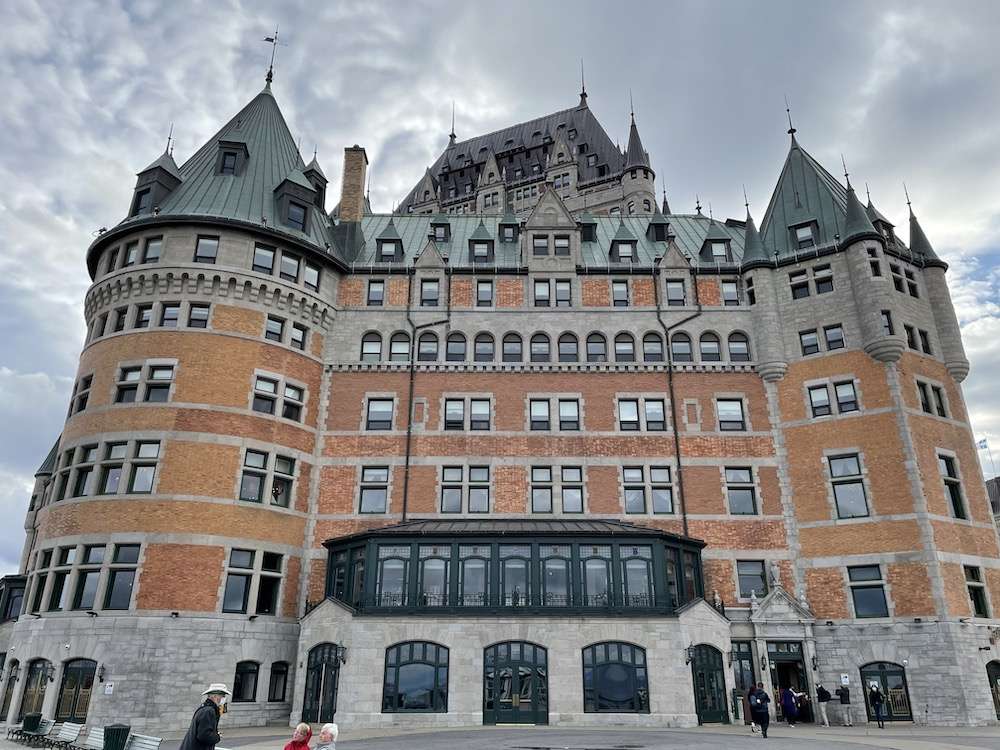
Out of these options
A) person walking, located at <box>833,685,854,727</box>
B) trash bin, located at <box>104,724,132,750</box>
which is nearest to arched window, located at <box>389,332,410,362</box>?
trash bin, located at <box>104,724,132,750</box>

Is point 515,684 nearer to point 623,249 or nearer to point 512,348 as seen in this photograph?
point 512,348

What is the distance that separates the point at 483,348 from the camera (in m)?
36.2

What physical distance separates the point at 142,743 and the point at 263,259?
74.9 feet

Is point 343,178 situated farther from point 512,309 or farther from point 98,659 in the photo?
point 98,659

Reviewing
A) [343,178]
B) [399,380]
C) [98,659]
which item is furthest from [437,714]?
[343,178]

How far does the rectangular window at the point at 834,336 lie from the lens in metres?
34.3

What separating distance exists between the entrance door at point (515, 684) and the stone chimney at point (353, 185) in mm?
25226

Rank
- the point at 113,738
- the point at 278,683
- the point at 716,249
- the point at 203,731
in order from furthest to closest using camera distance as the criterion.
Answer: the point at 716,249, the point at 278,683, the point at 113,738, the point at 203,731

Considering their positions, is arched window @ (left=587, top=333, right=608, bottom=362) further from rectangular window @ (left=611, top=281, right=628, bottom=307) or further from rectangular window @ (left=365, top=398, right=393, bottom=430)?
rectangular window @ (left=365, top=398, right=393, bottom=430)

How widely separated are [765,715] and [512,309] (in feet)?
71.7

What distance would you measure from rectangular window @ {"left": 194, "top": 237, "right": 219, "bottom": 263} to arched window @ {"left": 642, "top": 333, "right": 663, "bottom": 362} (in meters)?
21.1

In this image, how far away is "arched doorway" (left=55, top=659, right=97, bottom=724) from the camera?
85.9ft

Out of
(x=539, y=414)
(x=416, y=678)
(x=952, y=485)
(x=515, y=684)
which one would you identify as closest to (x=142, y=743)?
(x=416, y=678)

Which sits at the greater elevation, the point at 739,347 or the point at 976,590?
the point at 739,347
